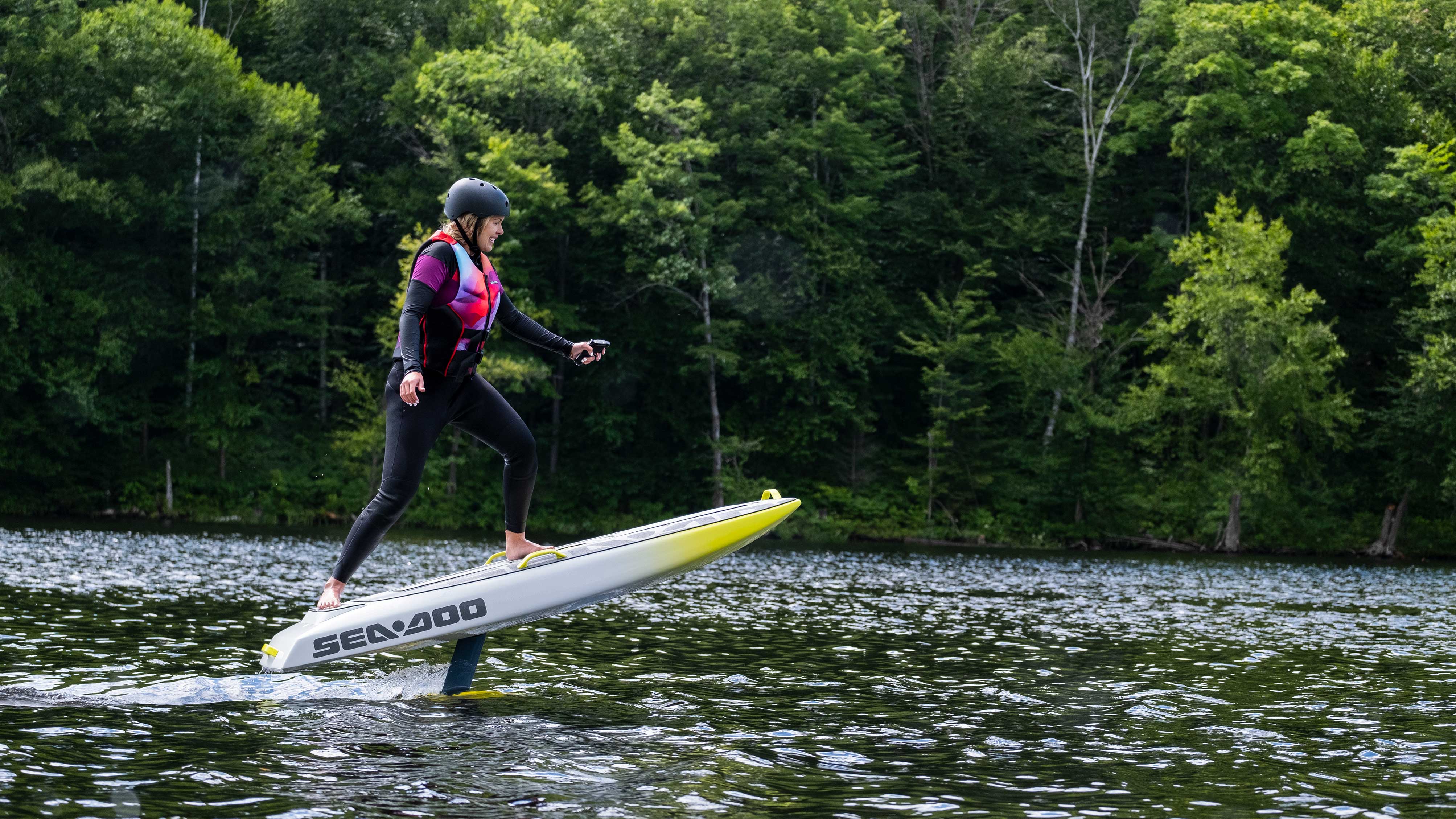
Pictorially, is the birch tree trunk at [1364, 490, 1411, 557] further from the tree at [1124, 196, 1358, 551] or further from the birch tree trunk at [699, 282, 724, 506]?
the birch tree trunk at [699, 282, 724, 506]

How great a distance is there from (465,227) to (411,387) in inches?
44.4

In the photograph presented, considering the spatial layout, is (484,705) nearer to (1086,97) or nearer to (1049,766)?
(1049,766)

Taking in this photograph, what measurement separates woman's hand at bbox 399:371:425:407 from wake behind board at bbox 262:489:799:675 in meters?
1.24

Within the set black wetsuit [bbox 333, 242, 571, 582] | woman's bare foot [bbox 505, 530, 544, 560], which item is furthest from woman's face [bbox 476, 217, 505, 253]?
woman's bare foot [bbox 505, 530, 544, 560]

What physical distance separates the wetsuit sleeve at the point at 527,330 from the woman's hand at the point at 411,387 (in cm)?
101

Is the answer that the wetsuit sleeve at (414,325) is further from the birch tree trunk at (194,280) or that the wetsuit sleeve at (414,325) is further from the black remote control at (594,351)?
the birch tree trunk at (194,280)

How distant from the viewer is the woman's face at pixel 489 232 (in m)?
8.00

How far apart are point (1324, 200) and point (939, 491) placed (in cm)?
1498

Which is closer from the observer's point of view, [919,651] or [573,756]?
[573,756]

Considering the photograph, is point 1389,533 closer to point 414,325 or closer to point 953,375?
point 953,375

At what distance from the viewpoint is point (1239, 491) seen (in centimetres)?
3628

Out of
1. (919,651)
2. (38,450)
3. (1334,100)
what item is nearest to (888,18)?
(1334,100)

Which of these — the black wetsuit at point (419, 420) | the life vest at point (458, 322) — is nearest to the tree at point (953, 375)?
the black wetsuit at point (419, 420)

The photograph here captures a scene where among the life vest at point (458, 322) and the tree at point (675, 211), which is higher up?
the tree at point (675, 211)
